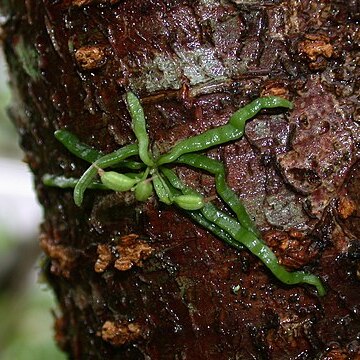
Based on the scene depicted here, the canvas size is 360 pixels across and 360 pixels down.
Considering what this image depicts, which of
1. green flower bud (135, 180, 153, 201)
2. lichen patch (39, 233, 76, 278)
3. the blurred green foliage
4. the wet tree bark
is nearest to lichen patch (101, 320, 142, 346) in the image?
the wet tree bark

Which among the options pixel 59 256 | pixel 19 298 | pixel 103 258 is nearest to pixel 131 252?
pixel 103 258

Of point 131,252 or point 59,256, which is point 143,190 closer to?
point 131,252

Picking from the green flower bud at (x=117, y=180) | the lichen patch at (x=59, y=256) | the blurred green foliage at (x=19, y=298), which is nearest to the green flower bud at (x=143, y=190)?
the green flower bud at (x=117, y=180)

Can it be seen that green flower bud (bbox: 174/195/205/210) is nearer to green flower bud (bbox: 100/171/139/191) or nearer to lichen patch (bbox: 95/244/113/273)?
green flower bud (bbox: 100/171/139/191)

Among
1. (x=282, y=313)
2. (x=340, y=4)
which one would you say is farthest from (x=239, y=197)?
(x=340, y=4)

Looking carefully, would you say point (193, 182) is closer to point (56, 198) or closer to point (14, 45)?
point (56, 198)
